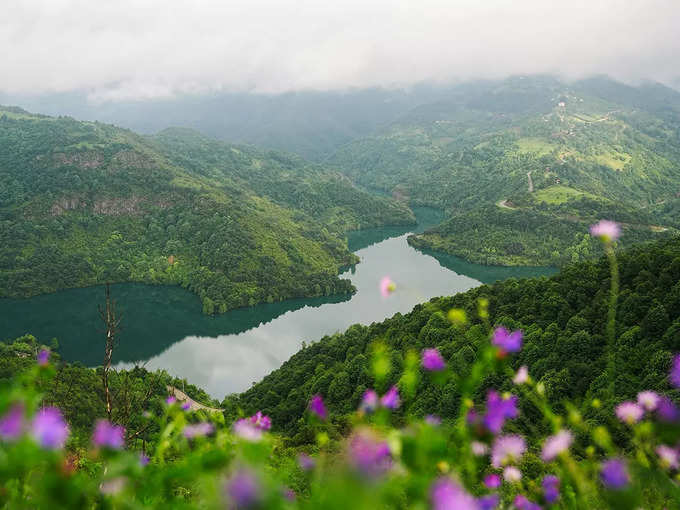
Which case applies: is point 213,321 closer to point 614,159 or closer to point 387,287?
point 387,287

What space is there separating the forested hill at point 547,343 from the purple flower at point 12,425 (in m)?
13.4

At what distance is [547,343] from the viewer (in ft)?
83.8

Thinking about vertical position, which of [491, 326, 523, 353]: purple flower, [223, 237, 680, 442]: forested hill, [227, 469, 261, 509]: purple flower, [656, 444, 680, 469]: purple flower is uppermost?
[227, 469, 261, 509]: purple flower

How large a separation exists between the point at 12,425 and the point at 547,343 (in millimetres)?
27697

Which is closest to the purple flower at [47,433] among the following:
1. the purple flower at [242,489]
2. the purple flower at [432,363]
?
the purple flower at [242,489]

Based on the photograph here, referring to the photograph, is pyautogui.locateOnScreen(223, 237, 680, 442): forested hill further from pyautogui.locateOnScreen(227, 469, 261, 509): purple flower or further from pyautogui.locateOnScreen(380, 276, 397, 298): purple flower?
pyautogui.locateOnScreen(227, 469, 261, 509): purple flower

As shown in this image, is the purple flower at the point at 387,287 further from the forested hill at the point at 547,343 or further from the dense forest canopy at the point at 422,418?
the forested hill at the point at 547,343

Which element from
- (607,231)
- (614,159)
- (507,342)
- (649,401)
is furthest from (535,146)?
(507,342)

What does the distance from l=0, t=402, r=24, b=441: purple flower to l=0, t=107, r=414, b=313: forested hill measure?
73.9 meters

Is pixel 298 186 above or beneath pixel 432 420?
beneath

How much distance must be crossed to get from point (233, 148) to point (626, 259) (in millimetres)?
189297

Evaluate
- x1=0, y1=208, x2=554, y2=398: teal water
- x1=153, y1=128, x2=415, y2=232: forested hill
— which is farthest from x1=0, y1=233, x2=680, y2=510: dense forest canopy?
x1=153, y1=128, x2=415, y2=232: forested hill

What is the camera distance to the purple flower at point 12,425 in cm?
126

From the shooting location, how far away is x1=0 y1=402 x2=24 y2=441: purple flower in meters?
1.26
